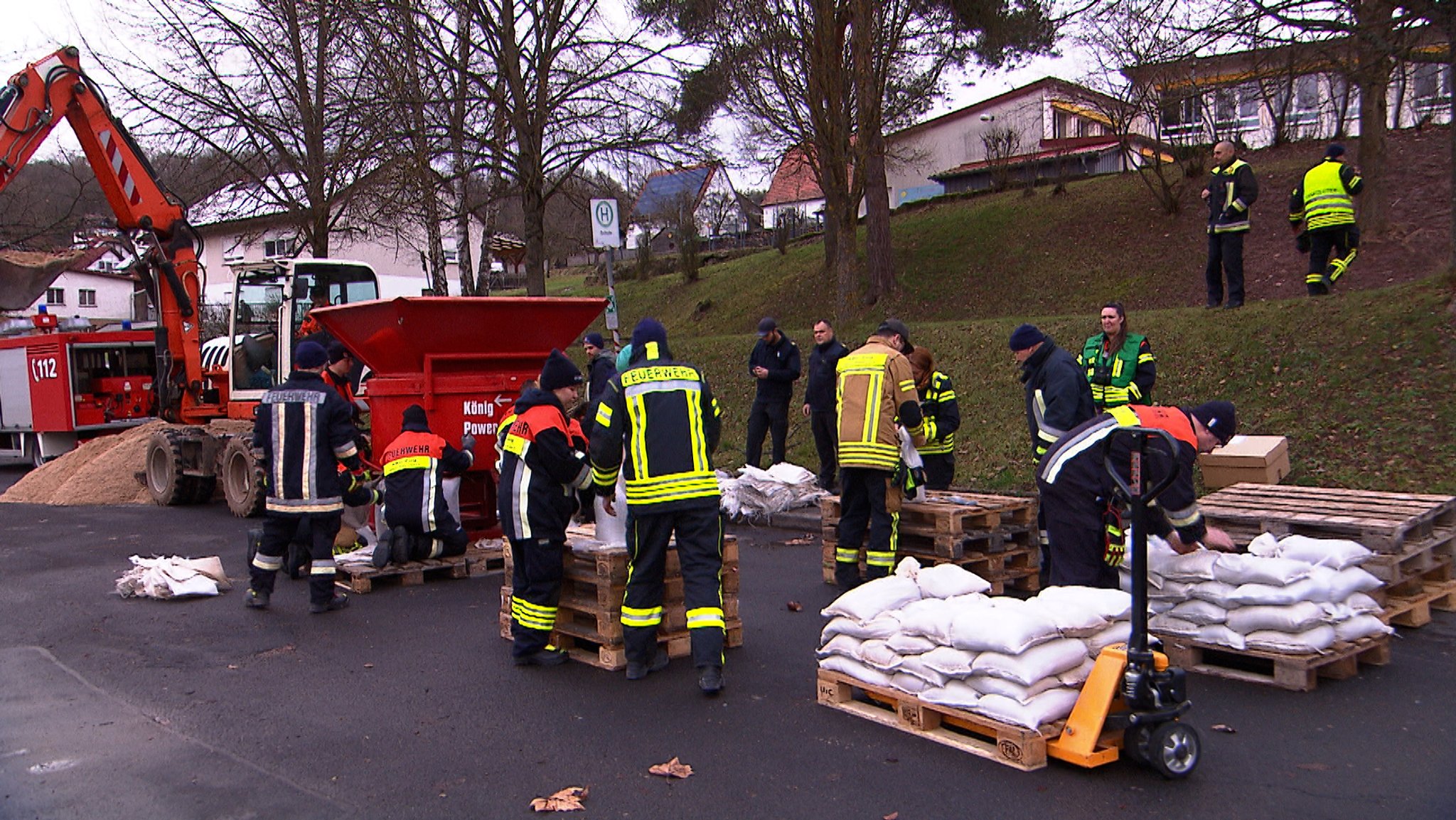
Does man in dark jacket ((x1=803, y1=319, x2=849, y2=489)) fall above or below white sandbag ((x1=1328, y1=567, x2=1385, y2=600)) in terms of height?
above

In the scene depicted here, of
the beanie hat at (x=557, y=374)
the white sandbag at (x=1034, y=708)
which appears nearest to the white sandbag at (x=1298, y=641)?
the white sandbag at (x=1034, y=708)

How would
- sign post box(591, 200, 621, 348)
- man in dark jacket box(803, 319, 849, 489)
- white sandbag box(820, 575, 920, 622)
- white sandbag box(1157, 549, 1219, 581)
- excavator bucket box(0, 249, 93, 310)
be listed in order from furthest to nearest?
1. sign post box(591, 200, 621, 348)
2. man in dark jacket box(803, 319, 849, 489)
3. excavator bucket box(0, 249, 93, 310)
4. white sandbag box(1157, 549, 1219, 581)
5. white sandbag box(820, 575, 920, 622)

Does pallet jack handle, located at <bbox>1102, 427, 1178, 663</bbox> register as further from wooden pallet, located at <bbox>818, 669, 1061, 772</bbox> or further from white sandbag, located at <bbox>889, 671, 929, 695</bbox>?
white sandbag, located at <bbox>889, 671, 929, 695</bbox>

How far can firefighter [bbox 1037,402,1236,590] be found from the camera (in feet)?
18.0

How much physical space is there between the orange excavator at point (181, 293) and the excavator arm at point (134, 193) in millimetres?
12

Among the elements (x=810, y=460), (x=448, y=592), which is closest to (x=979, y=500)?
(x=448, y=592)

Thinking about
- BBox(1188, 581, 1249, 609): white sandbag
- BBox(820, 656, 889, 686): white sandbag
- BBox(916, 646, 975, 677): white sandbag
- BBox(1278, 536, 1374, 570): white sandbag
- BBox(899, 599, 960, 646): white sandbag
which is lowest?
BBox(820, 656, 889, 686): white sandbag

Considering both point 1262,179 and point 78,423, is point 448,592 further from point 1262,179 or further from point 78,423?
point 1262,179

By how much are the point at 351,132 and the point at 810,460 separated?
10.9 metres

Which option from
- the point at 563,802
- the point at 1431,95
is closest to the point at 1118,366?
the point at 563,802

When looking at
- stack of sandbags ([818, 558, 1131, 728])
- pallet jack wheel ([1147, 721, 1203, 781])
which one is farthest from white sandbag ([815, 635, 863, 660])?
pallet jack wheel ([1147, 721, 1203, 781])

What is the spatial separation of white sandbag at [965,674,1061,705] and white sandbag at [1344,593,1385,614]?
2.07m

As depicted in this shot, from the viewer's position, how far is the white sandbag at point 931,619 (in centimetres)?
491

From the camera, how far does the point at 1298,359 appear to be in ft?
35.0
